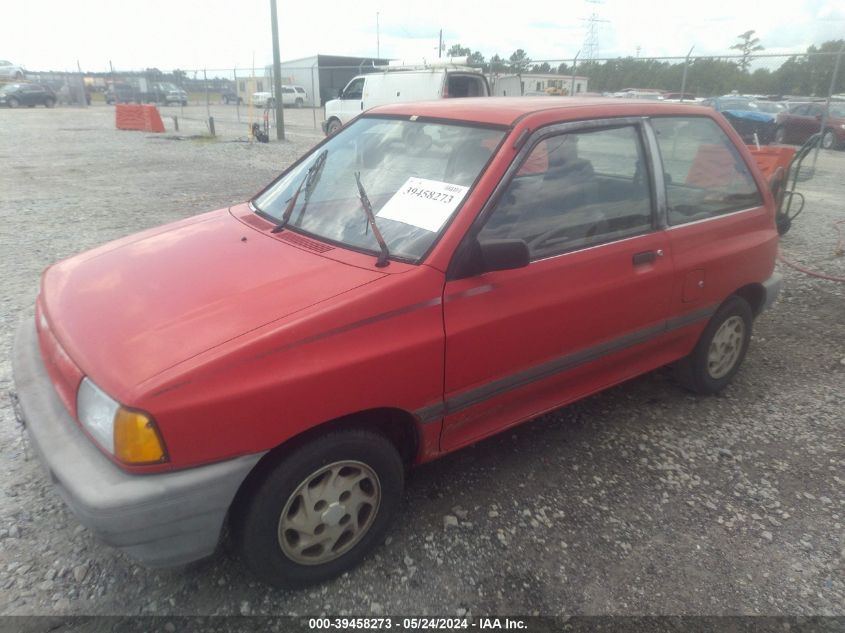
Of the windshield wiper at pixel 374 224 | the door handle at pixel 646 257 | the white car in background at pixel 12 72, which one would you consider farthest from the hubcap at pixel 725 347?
the white car in background at pixel 12 72

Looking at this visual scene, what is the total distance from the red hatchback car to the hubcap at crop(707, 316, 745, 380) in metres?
0.29

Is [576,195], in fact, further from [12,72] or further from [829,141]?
[12,72]

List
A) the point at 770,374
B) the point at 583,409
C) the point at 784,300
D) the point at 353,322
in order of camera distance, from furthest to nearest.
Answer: the point at 784,300, the point at 770,374, the point at 583,409, the point at 353,322

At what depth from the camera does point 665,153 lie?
3256 mm

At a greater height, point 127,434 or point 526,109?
point 526,109

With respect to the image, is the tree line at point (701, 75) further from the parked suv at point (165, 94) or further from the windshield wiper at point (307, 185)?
the parked suv at point (165, 94)

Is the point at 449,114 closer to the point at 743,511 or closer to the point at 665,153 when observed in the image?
the point at 665,153

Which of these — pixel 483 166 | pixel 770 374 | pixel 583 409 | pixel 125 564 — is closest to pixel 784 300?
pixel 770 374

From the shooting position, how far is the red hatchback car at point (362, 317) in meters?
1.93

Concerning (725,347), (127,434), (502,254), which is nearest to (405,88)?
(725,347)

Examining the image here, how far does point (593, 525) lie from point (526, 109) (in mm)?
1937

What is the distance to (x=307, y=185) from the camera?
121 inches

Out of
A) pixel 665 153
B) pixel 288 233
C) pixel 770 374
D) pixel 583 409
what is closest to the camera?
pixel 288 233

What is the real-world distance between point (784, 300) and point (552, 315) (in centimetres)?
405
